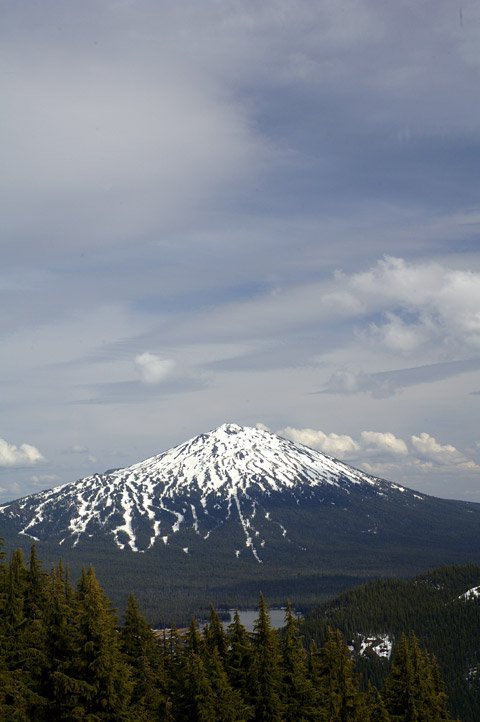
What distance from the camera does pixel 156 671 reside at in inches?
1893

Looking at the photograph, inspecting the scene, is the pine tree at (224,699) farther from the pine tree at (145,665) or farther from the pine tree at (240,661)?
the pine tree at (145,665)

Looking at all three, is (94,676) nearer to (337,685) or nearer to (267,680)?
(267,680)

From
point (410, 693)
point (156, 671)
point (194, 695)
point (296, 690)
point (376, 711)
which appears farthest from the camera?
point (376, 711)

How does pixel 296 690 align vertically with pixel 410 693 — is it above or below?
above

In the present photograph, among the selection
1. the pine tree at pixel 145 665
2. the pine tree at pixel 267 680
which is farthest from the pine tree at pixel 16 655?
the pine tree at pixel 267 680

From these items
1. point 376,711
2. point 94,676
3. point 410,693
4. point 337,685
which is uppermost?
point 94,676

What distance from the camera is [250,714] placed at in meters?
39.0

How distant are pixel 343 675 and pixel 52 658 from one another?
24340mm

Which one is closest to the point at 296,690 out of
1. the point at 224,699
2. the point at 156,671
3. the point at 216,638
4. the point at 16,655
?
the point at 224,699

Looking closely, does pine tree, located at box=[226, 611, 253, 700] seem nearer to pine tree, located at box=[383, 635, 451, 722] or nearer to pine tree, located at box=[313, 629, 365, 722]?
pine tree, located at box=[313, 629, 365, 722]

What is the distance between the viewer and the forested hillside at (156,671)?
1241 inches

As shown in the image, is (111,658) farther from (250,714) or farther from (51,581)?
(51,581)

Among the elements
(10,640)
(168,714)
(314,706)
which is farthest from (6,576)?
(314,706)

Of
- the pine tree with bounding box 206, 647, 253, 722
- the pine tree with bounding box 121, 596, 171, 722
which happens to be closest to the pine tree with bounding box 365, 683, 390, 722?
the pine tree with bounding box 206, 647, 253, 722
